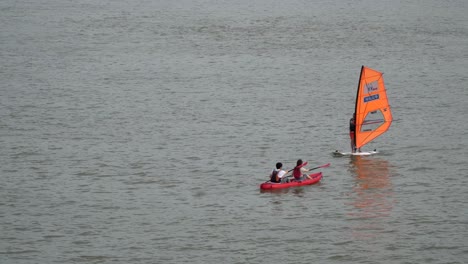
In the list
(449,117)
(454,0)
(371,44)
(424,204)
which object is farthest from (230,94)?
(454,0)

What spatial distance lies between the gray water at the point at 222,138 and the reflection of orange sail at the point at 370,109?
3.66ft

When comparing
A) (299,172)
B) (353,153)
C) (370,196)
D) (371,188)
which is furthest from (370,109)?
(299,172)

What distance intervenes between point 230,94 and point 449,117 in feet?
47.4

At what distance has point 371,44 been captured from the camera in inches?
3024

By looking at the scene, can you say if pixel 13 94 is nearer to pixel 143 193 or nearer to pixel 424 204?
pixel 143 193

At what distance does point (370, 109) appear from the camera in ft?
142

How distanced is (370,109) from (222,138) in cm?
864

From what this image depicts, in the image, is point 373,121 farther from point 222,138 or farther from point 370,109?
point 222,138

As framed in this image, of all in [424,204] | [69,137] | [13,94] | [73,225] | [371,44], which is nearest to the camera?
[73,225]

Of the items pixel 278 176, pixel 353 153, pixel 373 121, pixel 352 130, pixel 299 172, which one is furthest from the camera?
pixel 353 153

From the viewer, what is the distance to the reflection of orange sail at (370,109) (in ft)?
141

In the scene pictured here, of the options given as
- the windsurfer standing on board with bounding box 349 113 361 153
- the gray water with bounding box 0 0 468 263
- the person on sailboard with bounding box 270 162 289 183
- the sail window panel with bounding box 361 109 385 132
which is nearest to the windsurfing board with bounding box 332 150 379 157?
the windsurfer standing on board with bounding box 349 113 361 153

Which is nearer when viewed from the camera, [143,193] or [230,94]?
[143,193]

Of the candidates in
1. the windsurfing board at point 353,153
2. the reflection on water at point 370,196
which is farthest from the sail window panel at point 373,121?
the reflection on water at point 370,196
